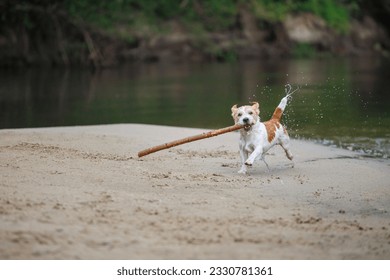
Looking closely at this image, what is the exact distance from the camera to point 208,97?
17.2 metres

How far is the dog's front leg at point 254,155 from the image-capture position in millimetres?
7587

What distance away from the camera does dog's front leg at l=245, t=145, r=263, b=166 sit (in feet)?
24.9

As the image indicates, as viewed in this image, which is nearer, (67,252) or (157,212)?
(67,252)

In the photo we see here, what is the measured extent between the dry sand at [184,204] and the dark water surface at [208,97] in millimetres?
2305

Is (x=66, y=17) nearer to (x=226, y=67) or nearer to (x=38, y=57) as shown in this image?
(x=38, y=57)

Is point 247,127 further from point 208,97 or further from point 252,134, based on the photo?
point 208,97

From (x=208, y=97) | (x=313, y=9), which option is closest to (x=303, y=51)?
(x=313, y=9)

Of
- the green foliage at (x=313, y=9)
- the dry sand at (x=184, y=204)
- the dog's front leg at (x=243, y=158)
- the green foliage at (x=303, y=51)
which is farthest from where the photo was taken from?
the green foliage at (x=313, y=9)

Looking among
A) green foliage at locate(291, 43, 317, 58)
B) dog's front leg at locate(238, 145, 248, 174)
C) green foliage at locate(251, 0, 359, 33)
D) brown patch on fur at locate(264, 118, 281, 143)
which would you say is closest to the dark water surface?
brown patch on fur at locate(264, 118, 281, 143)

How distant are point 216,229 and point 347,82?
49.6 ft

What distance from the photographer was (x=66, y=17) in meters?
26.8

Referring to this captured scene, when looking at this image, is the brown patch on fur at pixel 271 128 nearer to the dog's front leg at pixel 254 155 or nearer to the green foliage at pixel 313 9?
the dog's front leg at pixel 254 155

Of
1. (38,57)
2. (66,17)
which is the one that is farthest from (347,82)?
(38,57)

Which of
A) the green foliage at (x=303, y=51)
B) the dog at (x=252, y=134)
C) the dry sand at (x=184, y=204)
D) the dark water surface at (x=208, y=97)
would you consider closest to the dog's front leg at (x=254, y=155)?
Answer: the dog at (x=252, y=134)
